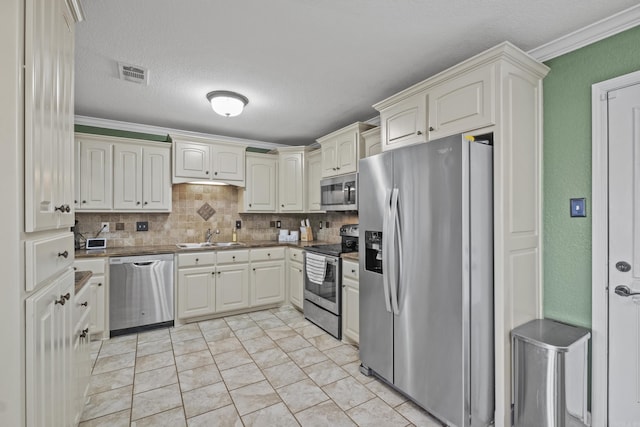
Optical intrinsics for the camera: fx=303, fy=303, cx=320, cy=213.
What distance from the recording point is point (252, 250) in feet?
12.9

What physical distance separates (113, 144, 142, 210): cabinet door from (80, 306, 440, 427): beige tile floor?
1.49m

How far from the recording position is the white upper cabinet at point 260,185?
14.1 feet

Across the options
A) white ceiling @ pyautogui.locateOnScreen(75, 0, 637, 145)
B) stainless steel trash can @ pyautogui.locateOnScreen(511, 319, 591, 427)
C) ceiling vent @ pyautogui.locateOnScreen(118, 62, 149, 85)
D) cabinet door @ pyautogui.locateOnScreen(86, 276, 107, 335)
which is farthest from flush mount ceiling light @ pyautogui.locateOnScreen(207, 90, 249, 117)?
stainless steel trash can @ pyautogui.locateOnScreen(511, 319, 591, 427)

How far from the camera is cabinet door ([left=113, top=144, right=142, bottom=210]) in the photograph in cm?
347

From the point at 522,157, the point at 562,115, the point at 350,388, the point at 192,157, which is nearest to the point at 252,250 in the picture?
the point at 192,157

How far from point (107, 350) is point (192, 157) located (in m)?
2.26

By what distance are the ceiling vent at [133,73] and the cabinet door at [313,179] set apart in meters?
2.24

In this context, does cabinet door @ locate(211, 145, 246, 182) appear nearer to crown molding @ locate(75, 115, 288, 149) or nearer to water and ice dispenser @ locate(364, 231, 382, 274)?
crown molding @ locate(75, 115, 288, 149)

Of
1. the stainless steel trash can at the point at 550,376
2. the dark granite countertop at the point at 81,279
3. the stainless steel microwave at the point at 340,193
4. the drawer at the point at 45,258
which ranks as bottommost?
the stainless steel trash can at the point at 550,376

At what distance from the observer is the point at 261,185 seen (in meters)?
4.36

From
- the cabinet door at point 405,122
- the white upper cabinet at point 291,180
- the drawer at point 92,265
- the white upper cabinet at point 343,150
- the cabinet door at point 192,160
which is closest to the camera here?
the cabinet door at point 405,122

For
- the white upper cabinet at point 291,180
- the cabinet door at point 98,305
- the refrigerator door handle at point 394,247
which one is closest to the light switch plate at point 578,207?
the refrigerator door handle at point 394,247

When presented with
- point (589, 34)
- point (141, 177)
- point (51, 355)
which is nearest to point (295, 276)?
point (141, 177)

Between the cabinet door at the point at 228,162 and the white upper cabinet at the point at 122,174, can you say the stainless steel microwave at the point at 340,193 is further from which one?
the white upper cabinet at the point at 122,174
